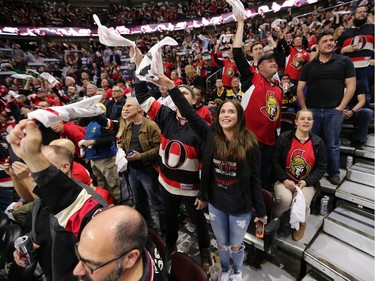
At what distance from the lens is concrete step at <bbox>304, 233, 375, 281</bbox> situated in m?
1.98

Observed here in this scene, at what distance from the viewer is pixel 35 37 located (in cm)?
1762

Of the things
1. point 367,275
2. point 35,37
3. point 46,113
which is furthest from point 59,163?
point 35,37

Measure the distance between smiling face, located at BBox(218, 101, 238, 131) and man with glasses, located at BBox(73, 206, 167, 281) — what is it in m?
1.04

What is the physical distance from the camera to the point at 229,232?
6.64 feet

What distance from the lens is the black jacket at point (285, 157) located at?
92.7 inches

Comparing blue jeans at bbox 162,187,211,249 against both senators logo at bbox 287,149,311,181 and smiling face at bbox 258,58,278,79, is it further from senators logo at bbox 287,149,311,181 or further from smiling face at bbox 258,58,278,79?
smiling face at bbox 258,58,278,79

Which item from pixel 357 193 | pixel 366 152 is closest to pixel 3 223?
pixel 357 193

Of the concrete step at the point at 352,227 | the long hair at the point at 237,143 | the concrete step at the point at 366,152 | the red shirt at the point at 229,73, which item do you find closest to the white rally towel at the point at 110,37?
the long hair at the point at 237,143

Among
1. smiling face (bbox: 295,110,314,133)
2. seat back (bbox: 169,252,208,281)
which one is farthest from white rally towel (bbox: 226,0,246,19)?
seat back (bbox: 169,252,208,281)

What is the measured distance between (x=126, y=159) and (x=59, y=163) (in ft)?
3.61

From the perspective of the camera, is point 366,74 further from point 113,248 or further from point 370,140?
point 113,248

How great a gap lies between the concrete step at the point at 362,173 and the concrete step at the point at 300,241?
0.80 meters

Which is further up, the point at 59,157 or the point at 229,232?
the point at 59,157

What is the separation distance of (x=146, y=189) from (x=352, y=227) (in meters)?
2.30
